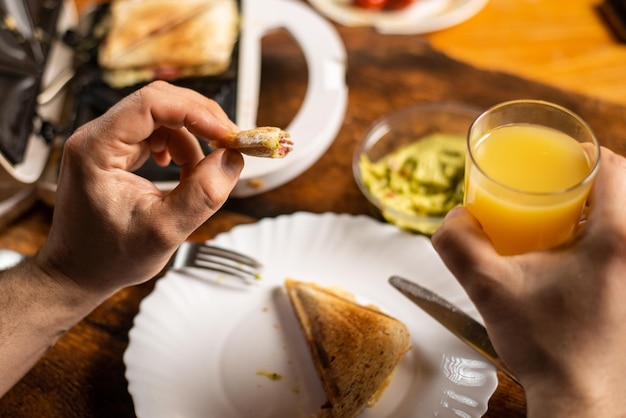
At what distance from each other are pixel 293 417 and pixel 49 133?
103cm

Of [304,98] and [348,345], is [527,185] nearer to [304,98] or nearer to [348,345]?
[348,345]

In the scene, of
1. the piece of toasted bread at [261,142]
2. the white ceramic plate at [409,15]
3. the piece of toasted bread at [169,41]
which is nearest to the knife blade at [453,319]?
the piece of toasted bread at [261,142]

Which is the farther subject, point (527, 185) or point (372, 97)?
point (372, 97)

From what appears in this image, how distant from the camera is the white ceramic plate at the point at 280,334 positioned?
109 cm

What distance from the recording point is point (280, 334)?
4.00 feet

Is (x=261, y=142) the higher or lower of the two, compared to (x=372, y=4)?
higher

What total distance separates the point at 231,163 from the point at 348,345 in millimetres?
411

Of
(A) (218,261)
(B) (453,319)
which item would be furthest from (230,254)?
(B) (453,319)

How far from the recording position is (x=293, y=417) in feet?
3.57

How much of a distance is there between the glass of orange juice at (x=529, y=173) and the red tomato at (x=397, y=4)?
46.9 inches

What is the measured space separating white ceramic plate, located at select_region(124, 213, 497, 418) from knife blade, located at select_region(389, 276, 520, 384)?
2cm

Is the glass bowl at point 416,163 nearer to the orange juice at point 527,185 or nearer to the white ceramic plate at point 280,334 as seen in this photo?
the white ceramic plate at point 280,334

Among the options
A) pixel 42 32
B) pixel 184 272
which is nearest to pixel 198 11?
pixel 42 32

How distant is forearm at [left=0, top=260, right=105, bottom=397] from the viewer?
3.58 ft
